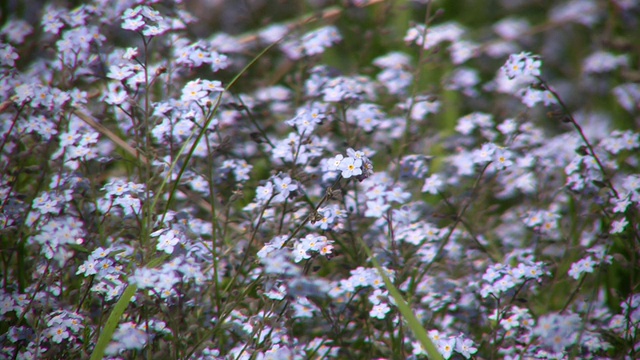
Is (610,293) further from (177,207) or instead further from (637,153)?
(177,207)

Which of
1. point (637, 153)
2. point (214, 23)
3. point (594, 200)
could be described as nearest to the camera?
point (594, 200)

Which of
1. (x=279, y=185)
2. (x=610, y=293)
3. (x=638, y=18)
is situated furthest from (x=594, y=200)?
(x=638, y=18)

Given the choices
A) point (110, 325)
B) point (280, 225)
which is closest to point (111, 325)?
point (110, 325)

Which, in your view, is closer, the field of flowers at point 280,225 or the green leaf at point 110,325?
the green leaf at point 110,325

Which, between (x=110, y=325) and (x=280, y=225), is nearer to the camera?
(x=110, y=325)

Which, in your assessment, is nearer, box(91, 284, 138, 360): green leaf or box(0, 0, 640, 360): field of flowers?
box(91, 284, 138, 360): green leaf

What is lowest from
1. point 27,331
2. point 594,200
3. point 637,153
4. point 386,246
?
point 637,153

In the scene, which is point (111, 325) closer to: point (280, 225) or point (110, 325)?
point (110, 325)

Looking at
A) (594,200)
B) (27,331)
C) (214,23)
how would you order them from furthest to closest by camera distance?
(214,23), (594,200), (27,331)
